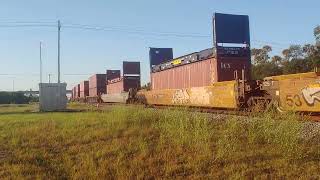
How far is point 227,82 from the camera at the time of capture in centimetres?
2105

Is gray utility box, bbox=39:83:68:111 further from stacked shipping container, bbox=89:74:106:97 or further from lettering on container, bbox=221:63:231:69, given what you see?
stacked shipping container, bbox=89:74:106:97

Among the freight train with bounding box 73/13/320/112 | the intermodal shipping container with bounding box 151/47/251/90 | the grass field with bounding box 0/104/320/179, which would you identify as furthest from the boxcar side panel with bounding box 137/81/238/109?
the grass field with bounding box 0/104/320/179

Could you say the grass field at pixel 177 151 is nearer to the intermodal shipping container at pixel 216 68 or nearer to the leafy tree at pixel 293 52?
the intermodal shipping container at pixel 216 68

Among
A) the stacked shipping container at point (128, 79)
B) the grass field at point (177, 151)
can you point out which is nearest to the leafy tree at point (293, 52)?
the stacked shipping container at point (128, 79)

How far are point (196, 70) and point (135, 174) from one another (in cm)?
1828

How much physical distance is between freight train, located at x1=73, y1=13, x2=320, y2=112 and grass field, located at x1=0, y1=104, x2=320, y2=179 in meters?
3.56

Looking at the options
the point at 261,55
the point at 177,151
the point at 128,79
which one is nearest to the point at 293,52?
the point at 261,55

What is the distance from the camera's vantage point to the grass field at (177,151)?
323 inches

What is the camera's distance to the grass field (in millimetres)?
8195

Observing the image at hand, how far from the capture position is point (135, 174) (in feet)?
27.1

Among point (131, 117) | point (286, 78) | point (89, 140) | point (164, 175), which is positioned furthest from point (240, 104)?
point (164, 175)

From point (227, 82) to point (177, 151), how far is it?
1204cm

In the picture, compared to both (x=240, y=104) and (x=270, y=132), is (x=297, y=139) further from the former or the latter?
(x=240, y=104)

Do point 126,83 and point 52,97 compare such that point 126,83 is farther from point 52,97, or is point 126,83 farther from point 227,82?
point 227,82
